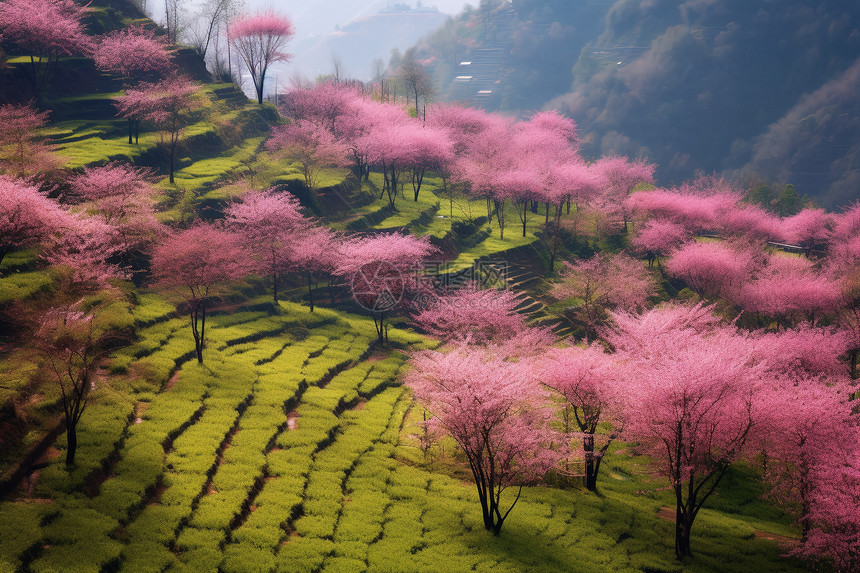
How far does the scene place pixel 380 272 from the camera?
4088 cm

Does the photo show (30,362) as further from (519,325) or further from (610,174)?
(610,174)

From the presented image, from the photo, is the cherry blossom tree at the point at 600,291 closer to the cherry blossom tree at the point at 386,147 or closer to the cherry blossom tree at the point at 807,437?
the cherry blossom tree at the point at 807,437

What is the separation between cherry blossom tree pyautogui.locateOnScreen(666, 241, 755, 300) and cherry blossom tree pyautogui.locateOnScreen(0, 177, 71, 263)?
177 feet

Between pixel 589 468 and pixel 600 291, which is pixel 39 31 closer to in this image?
pixel 600 291

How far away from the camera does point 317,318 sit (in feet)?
135

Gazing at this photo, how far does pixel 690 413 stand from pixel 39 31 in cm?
6037

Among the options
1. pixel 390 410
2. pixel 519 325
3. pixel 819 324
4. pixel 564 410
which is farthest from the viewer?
pixel 819 324

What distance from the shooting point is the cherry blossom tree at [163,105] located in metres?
48.3

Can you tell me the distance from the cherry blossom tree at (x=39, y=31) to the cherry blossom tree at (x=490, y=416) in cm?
5097

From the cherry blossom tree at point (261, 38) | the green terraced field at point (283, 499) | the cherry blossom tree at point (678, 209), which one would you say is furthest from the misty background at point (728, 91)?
the green terraced field at point (283, 499)

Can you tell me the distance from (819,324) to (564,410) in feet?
124

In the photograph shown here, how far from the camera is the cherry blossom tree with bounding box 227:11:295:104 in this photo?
7075 centimetres

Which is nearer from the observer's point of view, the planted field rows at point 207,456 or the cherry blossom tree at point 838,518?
the planted field rows at point 207,456

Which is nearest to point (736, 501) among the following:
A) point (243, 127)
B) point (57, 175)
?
point (57, 175)
